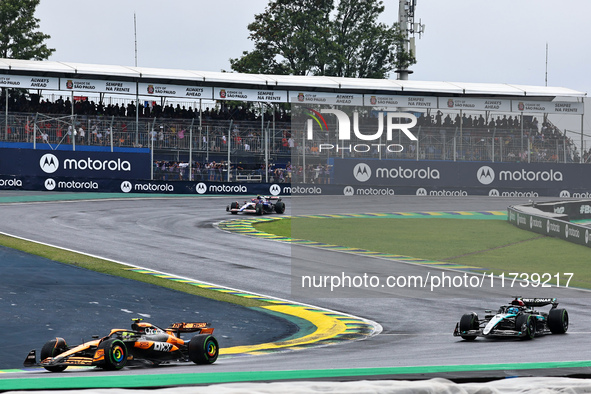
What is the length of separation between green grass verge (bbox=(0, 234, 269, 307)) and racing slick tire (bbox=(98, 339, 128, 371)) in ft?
23.9

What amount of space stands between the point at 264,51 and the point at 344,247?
36993mm

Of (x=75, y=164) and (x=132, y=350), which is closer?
(x=132, y=350)

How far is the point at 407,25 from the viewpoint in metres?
60.1

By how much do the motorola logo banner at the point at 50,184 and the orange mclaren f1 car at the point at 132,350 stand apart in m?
27.5

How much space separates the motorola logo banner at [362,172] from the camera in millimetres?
37625

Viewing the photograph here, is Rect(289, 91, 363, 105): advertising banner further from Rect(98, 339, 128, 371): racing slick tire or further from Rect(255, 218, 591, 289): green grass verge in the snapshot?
Rect(98, 339, 128, 371): racing slick tire

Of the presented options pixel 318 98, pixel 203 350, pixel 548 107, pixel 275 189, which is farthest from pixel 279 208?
pixel 203 350

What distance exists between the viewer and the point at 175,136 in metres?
40.0

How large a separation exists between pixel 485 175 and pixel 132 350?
89.7 ft

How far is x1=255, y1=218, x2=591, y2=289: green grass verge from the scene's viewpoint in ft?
76.2

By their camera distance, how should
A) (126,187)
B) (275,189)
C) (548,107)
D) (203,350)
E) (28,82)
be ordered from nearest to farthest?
1. (203,350)
2. (126,187)
3. (275,189)
4. (28,82)
5. (548,107)

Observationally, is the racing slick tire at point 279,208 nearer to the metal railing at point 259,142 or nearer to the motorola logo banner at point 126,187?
the metal railing at point 259,142

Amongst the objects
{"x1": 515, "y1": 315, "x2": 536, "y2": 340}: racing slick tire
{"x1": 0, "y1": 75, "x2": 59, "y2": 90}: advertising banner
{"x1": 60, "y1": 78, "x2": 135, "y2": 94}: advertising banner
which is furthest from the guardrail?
{"x1": 0, "y1": 75, "x2": 59, "y2": 90}: advertising banner

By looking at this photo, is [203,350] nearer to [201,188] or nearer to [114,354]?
[114,354]
